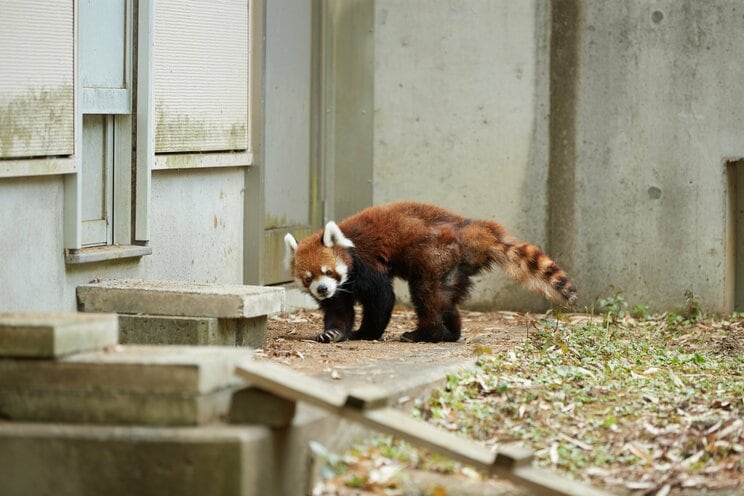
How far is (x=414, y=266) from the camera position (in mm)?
8836

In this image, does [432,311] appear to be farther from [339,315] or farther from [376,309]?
[339,315]

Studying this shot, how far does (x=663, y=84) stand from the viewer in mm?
10594

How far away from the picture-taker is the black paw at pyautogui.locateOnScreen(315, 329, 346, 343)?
8750 millimetres

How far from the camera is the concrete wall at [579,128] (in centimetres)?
1052

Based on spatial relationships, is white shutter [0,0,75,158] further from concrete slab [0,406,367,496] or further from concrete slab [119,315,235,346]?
concrete slab [0,406,367,496]

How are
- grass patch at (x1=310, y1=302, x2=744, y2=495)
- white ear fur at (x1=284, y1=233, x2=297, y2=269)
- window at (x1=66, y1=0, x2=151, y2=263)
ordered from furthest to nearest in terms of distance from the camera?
white ear fur at (x1=284, y1=233, x2=297, y2=269) → window at (x1=66, y1=0, x2=151, y2=263) → grass patch at (x1=310, y1=302, x2=744, y2=495)

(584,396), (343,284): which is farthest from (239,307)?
(584,396)

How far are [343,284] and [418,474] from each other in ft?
11.5

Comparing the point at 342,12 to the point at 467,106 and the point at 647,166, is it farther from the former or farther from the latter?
the point at 647,166

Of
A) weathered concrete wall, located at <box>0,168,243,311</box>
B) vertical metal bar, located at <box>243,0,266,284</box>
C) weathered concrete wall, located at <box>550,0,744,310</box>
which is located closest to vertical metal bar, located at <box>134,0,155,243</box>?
weathered concrete wall, located at <box>0,168,243,311</box>

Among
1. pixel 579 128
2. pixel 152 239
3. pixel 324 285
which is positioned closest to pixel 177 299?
pixel 152 239

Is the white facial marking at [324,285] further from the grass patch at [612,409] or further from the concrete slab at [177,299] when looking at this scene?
the grass patch at [612,409]

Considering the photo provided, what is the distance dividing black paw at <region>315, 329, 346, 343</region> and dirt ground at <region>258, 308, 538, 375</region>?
10cm

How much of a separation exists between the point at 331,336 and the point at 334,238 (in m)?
0.70
